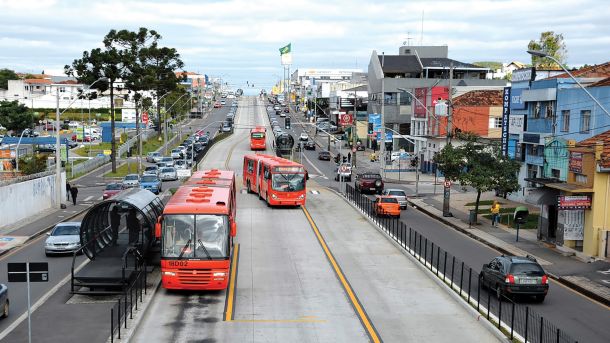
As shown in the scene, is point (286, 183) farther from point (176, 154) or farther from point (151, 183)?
point (176, 154)

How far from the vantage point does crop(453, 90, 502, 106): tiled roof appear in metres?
76.9

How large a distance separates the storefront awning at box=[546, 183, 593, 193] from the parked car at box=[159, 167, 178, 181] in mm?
42974

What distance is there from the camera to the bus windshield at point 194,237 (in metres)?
22.0

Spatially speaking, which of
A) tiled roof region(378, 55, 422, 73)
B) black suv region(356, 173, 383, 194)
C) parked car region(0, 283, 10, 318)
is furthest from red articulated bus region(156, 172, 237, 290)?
tiled roof region(378, 55, 422, 73)

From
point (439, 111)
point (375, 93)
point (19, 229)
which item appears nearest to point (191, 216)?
point (19, 229)

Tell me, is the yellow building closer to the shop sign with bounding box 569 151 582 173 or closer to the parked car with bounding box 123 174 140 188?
the shop sign with bounding box 569 151 582 173

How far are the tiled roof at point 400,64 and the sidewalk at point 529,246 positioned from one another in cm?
5898

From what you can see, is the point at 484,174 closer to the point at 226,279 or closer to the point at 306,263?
the point at 306,263

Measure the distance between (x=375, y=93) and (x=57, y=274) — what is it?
9503cm

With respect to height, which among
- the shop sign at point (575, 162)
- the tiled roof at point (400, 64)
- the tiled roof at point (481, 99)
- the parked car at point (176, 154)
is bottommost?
the parked car at point (176, 154)

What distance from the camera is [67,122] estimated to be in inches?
6048

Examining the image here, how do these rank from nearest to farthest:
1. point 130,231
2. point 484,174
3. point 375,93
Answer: point 130,231, point 484,174, point 375,93

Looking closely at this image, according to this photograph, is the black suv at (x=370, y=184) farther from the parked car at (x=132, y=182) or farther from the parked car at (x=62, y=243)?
the parked car at (x=62, y=243)

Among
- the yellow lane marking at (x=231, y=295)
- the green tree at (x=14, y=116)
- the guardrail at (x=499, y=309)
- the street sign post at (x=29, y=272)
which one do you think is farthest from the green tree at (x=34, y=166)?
the green tree at (x=14, y=116)
